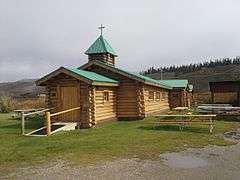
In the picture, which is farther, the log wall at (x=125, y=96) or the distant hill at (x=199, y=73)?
the distant hill at (x=199, y=73)

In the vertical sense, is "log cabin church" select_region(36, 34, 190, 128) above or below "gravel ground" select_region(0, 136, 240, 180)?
above

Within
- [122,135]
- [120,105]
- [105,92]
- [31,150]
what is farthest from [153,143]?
[120,105]

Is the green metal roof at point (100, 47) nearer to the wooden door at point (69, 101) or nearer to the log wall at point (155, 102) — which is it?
the log wall at point (155, 102)

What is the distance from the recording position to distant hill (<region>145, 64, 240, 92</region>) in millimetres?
84562

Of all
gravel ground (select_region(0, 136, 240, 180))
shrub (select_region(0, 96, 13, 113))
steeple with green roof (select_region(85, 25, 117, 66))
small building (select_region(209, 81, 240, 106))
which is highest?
steeple with green roof (select_region(85, 25, 117, 66))

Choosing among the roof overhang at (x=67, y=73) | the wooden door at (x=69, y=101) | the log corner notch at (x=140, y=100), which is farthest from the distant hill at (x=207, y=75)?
the roof overhang at (x=67, y=73)

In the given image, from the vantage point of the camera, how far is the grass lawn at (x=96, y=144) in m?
12.0

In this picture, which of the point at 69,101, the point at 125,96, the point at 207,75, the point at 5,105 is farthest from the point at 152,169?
the point at 207,75

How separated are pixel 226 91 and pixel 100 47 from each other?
16.4m

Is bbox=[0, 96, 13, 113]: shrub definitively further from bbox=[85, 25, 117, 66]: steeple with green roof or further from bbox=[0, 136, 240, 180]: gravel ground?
bbox=[0, 136, 240, 180]: gravel ground

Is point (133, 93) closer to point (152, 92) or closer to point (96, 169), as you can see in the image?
point (152, 92)

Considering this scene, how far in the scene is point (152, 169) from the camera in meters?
10.1

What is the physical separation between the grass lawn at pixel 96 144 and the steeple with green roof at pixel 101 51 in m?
10.6

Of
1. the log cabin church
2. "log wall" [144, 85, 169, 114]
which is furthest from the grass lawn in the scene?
"log wall" [144, 85, 169, 114]
